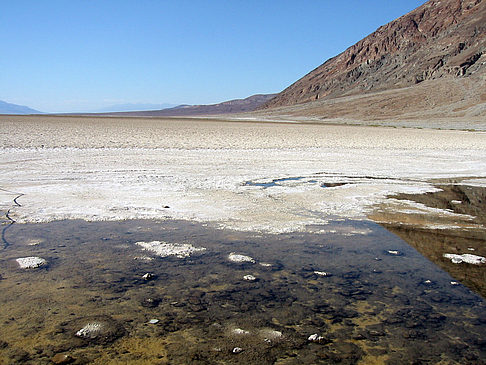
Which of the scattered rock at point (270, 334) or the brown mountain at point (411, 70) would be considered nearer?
the scattered rock at point (270, 334)

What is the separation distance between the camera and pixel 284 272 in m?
4.16

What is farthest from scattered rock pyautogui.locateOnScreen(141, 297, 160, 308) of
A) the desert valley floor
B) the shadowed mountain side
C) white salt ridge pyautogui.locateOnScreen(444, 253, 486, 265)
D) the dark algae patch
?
the shadowed mountain side

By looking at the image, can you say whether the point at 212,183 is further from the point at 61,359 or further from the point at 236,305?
the point at 61,359

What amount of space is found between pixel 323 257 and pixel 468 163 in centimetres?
1077

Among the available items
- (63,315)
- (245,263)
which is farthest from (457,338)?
(63,315)

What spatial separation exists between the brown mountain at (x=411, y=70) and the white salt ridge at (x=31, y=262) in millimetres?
66373

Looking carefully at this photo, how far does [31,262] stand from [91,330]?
158cm

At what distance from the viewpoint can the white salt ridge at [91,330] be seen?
2.96 m

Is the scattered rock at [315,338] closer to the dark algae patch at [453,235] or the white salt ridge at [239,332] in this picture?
the white salt ridge at [239,332]

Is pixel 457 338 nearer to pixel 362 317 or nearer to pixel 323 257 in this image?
pixel 362 317

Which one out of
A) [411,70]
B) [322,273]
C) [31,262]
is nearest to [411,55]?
[411,70]

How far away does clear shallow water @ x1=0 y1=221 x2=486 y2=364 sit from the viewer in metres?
2.81

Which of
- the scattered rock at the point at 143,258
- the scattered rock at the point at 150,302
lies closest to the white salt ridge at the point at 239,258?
the scattered rock at the point at 143,258

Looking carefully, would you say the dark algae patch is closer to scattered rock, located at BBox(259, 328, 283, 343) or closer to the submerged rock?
scattered rock, located at BBox(259, 328, 283, 343)
